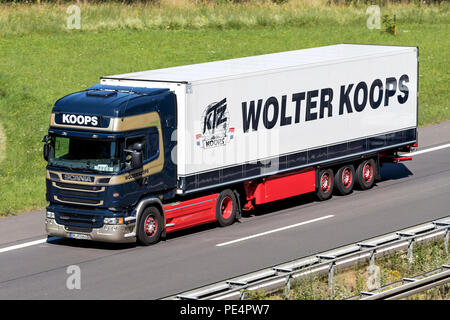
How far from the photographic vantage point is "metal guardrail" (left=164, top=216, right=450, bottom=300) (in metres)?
13.3

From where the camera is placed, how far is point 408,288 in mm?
13664

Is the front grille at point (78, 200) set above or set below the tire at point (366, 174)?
above

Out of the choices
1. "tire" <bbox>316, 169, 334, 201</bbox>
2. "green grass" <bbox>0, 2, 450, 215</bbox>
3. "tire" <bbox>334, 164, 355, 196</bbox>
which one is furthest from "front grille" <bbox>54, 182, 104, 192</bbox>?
"tire" <bbox>334, 164, 355, 196</bbox>

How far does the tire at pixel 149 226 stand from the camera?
19.6 metres

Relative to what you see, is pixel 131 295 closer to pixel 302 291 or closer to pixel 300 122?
pixel 302 291

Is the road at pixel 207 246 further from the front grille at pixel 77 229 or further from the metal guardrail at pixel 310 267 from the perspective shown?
the metal guardrail at pixel 310 267

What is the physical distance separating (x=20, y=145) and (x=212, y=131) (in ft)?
37.0

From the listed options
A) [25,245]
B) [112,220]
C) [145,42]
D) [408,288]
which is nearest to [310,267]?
[408,288]

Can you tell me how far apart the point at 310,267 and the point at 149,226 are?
5847mm

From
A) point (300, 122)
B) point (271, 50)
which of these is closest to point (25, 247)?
point (300, 122)

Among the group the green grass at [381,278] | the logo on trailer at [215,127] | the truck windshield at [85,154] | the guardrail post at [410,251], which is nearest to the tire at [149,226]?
the truck windshield at [85,154]

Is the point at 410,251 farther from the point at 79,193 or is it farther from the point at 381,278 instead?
the point at 79,193

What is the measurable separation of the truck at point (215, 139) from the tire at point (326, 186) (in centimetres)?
3

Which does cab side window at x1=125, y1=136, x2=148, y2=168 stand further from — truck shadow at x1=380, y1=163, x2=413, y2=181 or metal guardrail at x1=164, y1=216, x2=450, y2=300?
truck shadow at x1=380, y1=163, x2=413, y2=181
